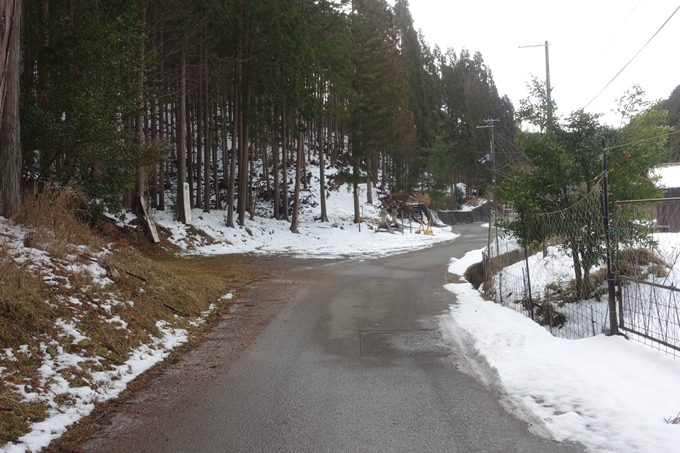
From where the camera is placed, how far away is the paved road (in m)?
3.96

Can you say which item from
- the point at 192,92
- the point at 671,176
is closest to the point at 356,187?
the point at 192,92

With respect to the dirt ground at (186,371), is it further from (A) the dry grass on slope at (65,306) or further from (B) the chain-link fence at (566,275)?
(B) the chain-link fence at (566,275)

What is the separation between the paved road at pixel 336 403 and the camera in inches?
156

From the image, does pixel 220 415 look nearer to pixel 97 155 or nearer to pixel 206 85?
pixel 97 155

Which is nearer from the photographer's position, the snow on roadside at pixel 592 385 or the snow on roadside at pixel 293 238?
the snow on roadside at pixel 592 385

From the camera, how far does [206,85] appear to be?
24.8 metres

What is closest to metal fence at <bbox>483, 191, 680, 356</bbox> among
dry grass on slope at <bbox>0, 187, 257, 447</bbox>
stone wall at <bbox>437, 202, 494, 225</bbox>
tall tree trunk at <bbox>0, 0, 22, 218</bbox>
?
dry grass on slope at <bbox>0, 187, 257, 447</bbox>

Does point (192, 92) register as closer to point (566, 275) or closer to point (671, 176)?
point (566, 275)

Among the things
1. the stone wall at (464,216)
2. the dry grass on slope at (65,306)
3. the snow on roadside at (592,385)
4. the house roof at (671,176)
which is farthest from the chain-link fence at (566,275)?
the stone wall at (464,216)

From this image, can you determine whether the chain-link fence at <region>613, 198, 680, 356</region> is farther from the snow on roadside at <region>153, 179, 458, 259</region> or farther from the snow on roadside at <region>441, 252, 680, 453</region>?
the snow on roadside at <region>153, 179, 458, 259</region>

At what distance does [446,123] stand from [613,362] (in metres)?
57.8

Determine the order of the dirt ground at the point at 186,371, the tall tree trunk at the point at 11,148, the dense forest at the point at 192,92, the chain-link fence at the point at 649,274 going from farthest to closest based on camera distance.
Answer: the dense forest at the point at 192,92 → the tall tree trunk at the point at 11,148 → the chain-link fence at the point at 649,274 → the dirt ground at the point at 186,371

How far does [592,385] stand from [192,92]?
25.0 metres

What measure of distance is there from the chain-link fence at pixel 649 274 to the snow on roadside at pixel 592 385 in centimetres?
41
